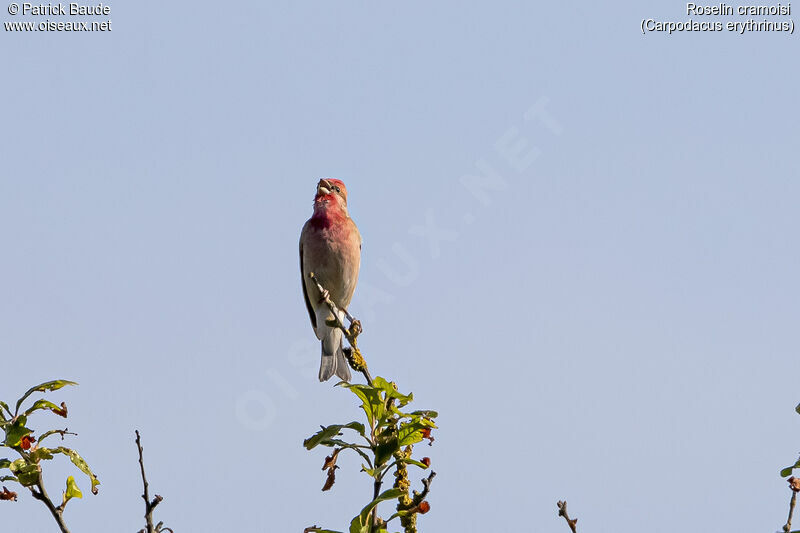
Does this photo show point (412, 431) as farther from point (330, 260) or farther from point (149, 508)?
point (330, 260)

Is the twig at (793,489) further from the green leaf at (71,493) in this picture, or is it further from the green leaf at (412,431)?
the green leaf at (71,493)

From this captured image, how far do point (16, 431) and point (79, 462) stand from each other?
263 mm

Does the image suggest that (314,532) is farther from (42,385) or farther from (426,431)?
(42,385)

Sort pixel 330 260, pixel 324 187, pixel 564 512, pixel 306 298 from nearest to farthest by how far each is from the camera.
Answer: pixel 564 512
pixel 330 260
pixel 324 187
pixel 306 298

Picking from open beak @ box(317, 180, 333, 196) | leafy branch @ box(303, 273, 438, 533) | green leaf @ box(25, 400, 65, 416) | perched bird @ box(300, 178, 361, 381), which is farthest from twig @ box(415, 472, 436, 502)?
open beak @ box(317, 180, 333, 196)

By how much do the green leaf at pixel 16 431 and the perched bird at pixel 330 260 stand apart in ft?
A: 17.4

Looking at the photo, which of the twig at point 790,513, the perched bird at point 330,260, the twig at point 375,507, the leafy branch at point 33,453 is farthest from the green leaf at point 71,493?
the perched bird at point 330,260

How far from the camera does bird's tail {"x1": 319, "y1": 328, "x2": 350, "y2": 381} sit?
29.9ft

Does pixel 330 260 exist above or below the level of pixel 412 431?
above

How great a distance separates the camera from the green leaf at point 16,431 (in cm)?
363

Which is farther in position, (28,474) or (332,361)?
(332,361)

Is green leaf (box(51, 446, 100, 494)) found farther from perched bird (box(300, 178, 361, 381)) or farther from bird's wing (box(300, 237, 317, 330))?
bird's wing (box(300, 237, 317, 330))

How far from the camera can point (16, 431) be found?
12.0 ft

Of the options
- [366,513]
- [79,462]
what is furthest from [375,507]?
[79,462]
